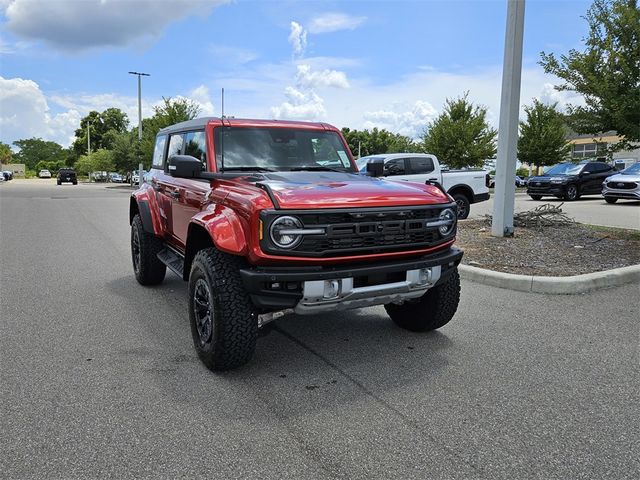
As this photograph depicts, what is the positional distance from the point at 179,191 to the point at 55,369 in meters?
1.96

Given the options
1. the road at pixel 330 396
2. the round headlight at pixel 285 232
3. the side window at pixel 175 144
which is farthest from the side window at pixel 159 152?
the round headlight at pixel 285 232

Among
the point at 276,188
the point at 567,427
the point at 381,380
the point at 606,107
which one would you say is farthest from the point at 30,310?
the point at 606,107

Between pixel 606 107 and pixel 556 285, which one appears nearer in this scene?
pixel 556 285

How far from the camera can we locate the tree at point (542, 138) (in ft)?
104

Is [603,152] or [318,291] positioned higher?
[603,152]

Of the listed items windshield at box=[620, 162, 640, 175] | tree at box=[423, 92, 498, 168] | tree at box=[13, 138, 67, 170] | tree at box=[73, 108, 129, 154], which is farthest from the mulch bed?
tree at box=[13, 138, 67, 170]

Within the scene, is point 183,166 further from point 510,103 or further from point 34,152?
point 34,152

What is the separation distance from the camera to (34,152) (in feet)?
465

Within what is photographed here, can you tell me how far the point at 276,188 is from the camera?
356cm

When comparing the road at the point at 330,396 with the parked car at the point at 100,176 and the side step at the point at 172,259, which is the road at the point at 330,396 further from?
the parked car at the point at 100,176

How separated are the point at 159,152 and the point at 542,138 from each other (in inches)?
1190

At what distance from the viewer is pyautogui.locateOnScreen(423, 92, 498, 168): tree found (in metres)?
30.4

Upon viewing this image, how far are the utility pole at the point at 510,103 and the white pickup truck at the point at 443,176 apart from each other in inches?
169

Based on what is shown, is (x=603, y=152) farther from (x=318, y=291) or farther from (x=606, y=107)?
(x=318, y=291)
